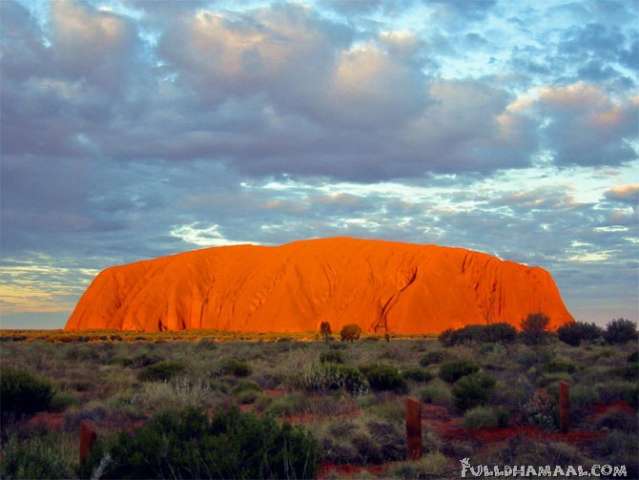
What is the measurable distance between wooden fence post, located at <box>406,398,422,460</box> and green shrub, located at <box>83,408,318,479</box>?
6.67ft

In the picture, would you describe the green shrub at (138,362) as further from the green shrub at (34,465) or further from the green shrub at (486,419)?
the green shrub at (34,465)

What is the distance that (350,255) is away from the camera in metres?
84.9

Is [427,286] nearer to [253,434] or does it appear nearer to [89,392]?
[89,392]

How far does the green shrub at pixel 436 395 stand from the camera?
14250 millimetres

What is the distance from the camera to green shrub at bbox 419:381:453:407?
46.8ft

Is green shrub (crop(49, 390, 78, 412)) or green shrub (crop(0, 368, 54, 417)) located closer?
green shrub (crop(0, 368, 54, 417))

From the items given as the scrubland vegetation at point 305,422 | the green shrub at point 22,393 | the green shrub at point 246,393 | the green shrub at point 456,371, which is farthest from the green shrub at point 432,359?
the green shrub at point 22,393

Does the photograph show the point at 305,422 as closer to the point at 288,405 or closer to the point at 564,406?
the point at 288,405

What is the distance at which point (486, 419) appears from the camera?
448 inches

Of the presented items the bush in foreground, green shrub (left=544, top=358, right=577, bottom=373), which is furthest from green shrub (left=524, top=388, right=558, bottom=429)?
the bush in foreground

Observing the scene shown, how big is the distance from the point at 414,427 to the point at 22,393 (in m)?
7.42

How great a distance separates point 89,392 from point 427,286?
211 feet

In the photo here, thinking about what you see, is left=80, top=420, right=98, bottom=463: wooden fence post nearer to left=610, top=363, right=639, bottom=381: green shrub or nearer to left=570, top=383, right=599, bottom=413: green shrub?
left=570, top=383, right=599, bottom=413: green shrub

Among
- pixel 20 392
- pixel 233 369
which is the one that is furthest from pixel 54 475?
pixel 233 369
